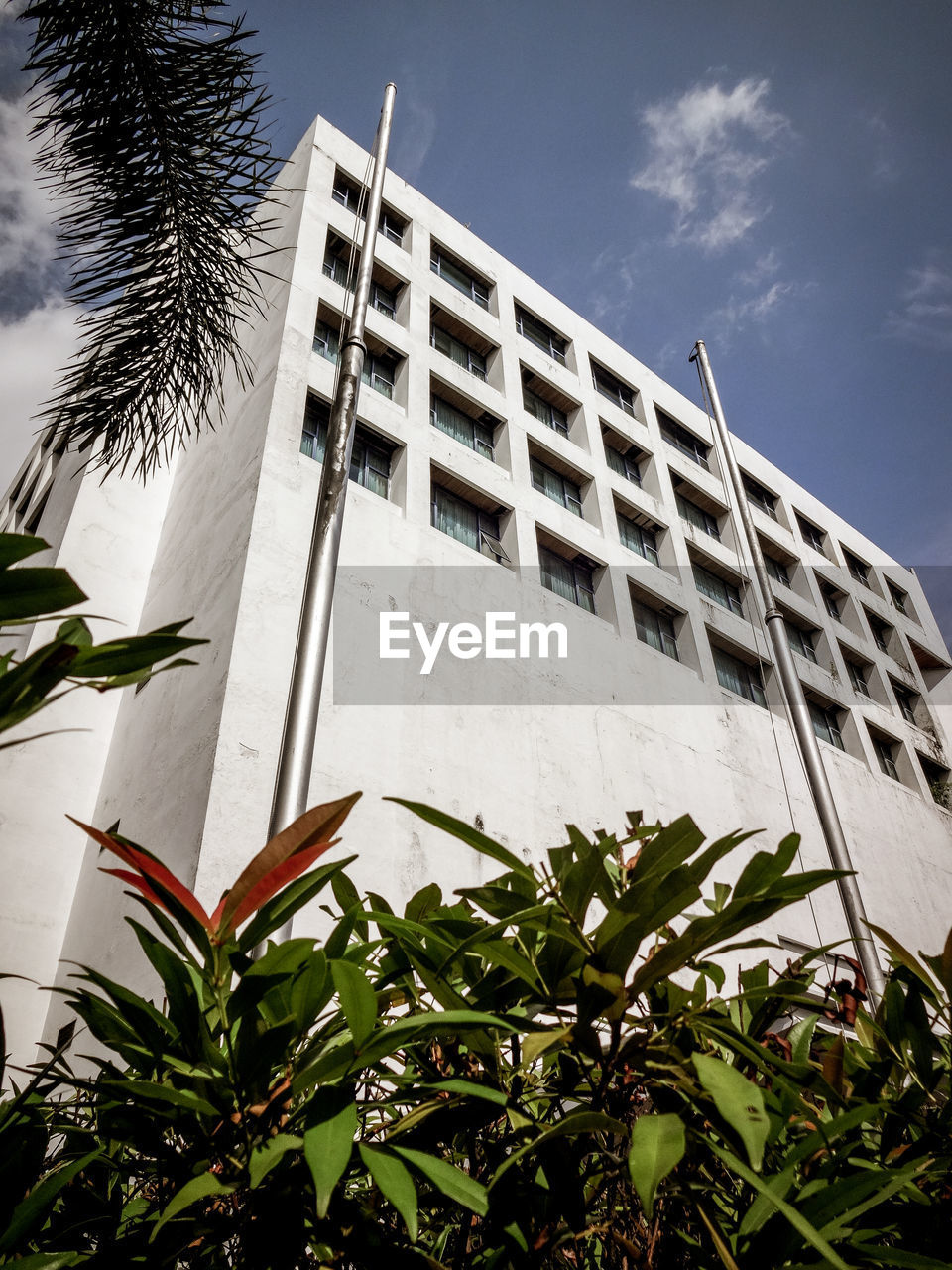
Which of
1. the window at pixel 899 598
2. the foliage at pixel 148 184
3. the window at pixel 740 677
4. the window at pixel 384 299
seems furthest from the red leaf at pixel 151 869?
the window at pixel 899 598

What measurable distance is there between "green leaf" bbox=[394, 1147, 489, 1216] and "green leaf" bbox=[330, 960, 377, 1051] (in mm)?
96

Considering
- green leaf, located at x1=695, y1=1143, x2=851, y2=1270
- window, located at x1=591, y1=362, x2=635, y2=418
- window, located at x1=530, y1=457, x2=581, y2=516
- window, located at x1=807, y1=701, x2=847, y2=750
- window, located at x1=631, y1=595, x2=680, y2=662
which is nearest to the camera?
green leaf, located at x1=695, y1=1143, x2=851, y2=1270

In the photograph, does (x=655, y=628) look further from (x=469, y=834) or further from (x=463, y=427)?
(x=469, y=834)

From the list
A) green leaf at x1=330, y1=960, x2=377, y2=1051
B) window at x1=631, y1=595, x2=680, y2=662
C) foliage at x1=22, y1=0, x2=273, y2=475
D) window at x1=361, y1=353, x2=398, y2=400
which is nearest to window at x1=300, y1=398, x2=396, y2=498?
window at x1=361, y1=353, x2=398, y2=400

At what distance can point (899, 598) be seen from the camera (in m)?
19.2

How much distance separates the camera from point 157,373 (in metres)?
2.02

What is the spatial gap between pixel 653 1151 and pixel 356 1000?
0.24 m

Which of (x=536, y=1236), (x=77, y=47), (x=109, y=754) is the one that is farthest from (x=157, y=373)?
(x=109, y=754)

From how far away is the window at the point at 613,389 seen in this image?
1470 cm

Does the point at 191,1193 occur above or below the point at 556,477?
below

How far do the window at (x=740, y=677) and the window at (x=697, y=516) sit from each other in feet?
8.31

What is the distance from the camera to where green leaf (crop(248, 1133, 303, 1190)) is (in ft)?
1.73

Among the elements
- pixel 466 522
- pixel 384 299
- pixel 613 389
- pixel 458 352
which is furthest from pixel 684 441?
pixel 466 522

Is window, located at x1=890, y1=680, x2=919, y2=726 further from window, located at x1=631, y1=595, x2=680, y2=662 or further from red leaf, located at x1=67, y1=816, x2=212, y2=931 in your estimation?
red leaf, located at x1=67, y1=816, x2=212, y2=931
